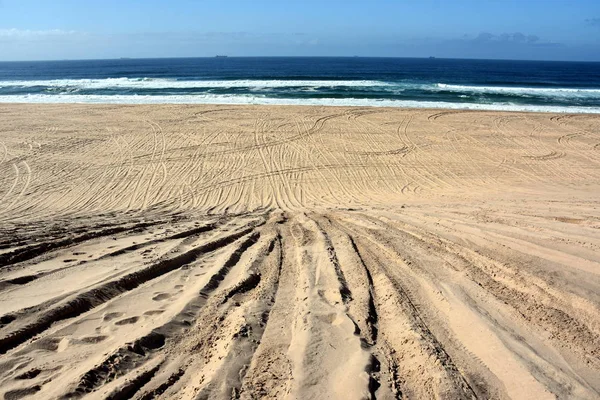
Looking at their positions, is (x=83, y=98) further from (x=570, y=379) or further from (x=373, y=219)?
(x=570, y=379)

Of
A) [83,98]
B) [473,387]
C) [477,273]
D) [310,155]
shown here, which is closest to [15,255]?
[473,387]

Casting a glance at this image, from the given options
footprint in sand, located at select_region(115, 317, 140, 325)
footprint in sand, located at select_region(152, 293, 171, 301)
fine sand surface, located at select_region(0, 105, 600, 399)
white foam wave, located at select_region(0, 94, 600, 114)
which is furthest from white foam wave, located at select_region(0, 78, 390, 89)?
footprint in sand, located at select_region(115, 317, 140, 325)

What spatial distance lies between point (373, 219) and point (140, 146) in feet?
34.6

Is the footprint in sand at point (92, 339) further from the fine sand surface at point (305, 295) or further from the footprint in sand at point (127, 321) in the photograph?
the footprint in sand at point (127, 321)

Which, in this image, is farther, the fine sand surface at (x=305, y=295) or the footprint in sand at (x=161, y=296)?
the footprint in sand at (x=161, y=296)

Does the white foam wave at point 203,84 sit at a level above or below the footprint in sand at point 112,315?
above

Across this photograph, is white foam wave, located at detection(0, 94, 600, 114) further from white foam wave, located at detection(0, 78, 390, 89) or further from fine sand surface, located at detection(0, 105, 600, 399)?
fine sand surface, located at detection(0, 105, 600, 399)

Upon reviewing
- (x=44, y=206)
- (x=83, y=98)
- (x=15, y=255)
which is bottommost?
(x=44, y=206)

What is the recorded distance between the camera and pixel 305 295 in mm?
3637

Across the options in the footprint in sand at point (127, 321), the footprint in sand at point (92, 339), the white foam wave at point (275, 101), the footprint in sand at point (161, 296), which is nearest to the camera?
the footprint in sand at point (92, 339)

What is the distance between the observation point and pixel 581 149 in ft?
47.9

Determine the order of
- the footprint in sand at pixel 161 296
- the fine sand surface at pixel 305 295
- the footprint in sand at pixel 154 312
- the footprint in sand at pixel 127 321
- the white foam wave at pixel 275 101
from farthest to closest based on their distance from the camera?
1. the white foam wave at pixel 275 101
2. the footprint in sand at pixel 161 296
3. the footprint in sand at pixel 154 312
4. the footprint in sand at pixel 127 321
5. the fine sand surface at pixel 305 295

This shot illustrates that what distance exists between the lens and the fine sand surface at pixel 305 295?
2471mm

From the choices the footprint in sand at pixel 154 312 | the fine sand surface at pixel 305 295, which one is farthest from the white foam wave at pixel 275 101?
the footprint in sand at pixel 154 312
